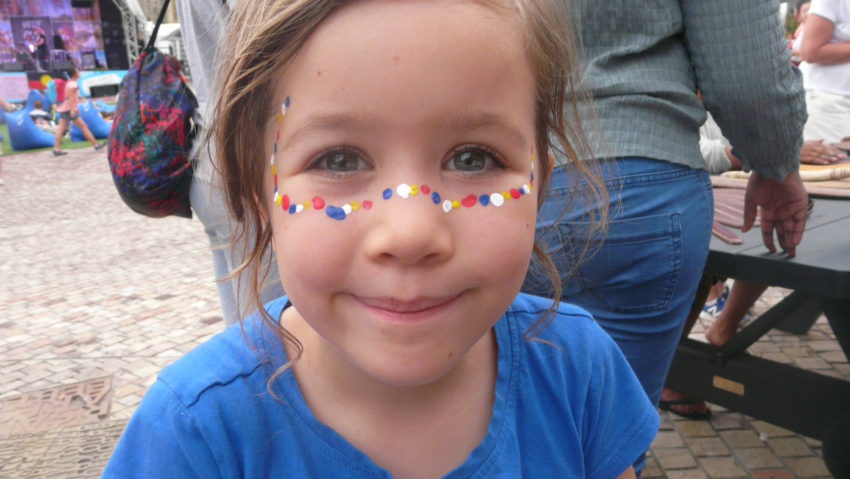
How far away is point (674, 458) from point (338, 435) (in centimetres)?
240

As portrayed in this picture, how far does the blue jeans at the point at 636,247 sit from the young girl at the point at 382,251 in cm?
43

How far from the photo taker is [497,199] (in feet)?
3.51

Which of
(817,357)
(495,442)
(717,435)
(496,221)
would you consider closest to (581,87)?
(496,221)

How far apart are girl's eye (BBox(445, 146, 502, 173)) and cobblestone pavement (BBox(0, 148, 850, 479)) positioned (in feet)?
7.75

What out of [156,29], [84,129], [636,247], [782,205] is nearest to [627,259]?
[636,247]

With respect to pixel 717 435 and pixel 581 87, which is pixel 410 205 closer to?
pixel 581 87

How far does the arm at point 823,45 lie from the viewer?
4.38 meters

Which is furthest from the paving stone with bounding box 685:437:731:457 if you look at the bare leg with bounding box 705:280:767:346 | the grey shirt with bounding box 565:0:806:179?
the grey shirt with bounding box 565:0:806:179

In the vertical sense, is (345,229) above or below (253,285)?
above

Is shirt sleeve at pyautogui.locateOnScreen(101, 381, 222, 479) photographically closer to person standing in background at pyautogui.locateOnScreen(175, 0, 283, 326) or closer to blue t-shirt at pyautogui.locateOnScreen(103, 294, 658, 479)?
blue t-shirt at pyautogui.locateOnScreen(103, 294, 658, 479)

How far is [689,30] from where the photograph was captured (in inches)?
68.0

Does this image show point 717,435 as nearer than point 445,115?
No

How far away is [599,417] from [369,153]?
0.67 meters

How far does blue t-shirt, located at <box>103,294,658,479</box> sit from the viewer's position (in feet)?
3.54
